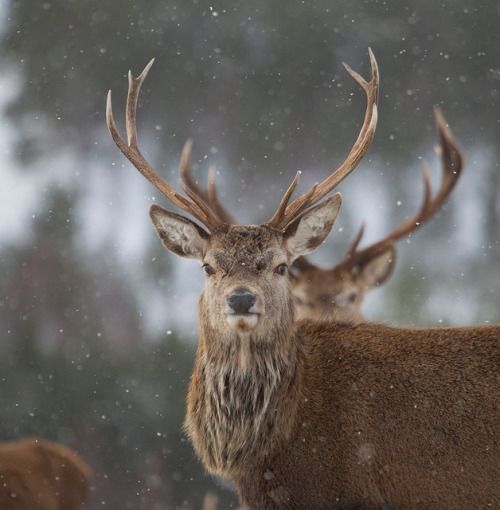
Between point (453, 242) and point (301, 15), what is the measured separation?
774 cm

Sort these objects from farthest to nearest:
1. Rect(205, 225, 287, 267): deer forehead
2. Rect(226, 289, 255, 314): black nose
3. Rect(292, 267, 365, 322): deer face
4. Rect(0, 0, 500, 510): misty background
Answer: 1. Rect(0, 0, 500, 510): misty background
2. Rect(292, 267, 365, 322): deer face
3. Rect(205, 225, 287, 267): deer forehead
4. Rect(226, 289, 255, 314): black nose

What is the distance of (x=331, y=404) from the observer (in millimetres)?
4629

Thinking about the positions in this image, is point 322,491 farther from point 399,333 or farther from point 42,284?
point 42,284

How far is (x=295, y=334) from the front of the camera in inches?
194

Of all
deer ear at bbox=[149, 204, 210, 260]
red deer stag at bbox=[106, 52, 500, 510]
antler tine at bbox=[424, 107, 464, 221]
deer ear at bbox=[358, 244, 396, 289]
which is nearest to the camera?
red deer stag at bbox=[106, 52, 500, 510]

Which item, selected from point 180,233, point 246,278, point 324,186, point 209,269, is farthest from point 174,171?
point 246,278

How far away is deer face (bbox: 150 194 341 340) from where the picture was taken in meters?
4.61

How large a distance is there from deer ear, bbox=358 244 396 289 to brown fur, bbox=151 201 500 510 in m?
3.86

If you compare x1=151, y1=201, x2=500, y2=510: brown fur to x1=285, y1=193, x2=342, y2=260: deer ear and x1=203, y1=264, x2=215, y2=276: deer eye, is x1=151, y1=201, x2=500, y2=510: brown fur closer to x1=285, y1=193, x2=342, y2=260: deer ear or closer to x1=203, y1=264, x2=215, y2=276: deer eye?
x1=203, y1=264, x2=215, y2=276: deer eye

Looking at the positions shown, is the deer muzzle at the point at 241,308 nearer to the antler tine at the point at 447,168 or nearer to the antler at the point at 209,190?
the antler at the point at 209,190

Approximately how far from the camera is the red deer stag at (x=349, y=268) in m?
8.10

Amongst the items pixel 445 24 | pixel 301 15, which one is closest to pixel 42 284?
pixel 301 15

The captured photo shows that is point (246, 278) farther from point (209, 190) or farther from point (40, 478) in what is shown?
point (209, 190)

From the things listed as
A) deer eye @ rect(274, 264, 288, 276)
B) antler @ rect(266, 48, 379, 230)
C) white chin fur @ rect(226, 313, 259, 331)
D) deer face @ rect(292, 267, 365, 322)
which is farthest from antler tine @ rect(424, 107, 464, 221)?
white chin fur @ rect(226, 313, 259, 331)
